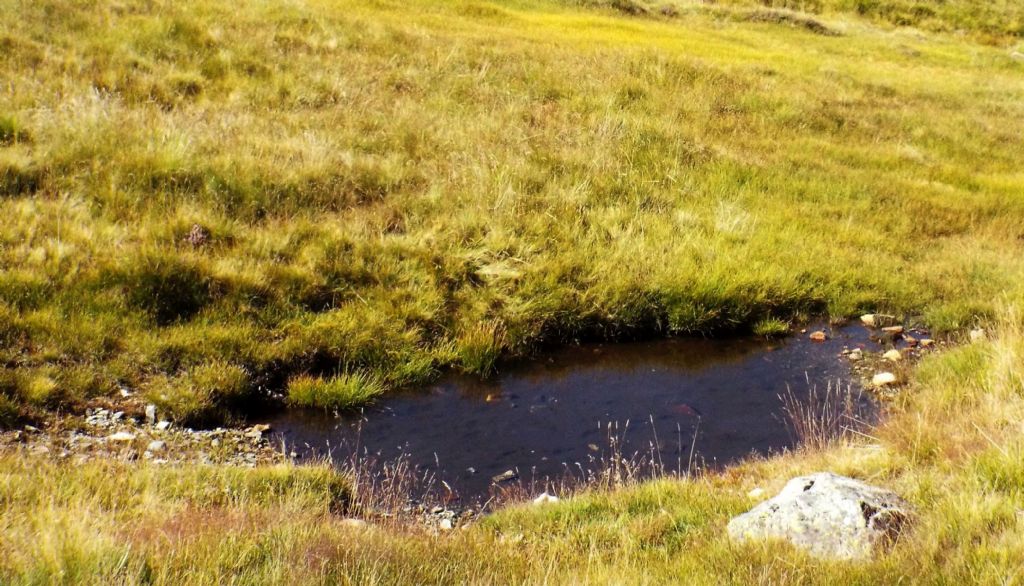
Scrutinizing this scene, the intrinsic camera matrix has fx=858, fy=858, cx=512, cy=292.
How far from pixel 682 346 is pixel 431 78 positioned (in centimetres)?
829

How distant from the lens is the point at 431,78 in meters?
16.2

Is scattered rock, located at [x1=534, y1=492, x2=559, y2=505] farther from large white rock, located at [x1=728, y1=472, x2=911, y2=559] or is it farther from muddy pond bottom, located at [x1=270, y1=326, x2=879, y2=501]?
large white rock, located at [x1=728, y1=472, x2=911, y2=559]

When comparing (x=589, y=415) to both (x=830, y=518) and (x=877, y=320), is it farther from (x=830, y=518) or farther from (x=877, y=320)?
(x=877, y=320)

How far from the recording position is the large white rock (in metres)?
4.69

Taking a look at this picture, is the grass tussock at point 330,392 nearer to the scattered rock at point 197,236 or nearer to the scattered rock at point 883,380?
the scattered rock at point 197,236

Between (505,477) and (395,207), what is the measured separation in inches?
199

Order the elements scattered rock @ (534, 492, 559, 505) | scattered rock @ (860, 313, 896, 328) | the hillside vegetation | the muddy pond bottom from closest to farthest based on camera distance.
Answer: scattered rock @ (534, 492, 559, 505) < the muddy pond bottom < the hillside vegetation < scattered rock @ (860, 313, 896, 328)

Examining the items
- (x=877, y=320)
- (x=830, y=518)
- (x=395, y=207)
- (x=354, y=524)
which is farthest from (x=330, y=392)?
(x=877, y=320)

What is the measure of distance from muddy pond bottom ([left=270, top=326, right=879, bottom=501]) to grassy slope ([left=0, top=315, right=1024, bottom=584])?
1.07 meters

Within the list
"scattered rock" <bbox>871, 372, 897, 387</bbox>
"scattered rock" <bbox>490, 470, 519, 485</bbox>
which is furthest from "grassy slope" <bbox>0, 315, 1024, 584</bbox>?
"scattered rock" <bbox>871, 372, 897, 387</bbox>

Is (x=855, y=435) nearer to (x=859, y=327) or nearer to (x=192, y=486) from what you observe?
(x=859, y=327)

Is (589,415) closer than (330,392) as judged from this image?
No

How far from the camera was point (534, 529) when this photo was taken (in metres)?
5.90

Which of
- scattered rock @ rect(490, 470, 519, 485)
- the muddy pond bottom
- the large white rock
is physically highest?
the large white rock
